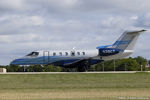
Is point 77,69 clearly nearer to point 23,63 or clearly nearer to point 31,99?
point 23,63

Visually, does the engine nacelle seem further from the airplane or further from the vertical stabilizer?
the vertical stabilizer

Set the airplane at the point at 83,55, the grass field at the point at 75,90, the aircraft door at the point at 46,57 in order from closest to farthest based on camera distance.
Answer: the grass field at the point at 75,90 → the airplane at the point at 83,55 → the aircraft door at the point at 46,57

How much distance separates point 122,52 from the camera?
185 feet

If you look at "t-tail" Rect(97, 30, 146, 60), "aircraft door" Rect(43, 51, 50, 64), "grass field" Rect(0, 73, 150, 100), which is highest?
"t-tail" Rect(97, 30, 146, 60)

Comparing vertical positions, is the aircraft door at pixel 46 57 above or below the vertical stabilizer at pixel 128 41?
below

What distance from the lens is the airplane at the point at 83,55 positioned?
55.4 m

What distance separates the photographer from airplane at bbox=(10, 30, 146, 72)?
55406mm

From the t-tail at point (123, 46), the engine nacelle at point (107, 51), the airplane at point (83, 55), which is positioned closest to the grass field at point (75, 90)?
the engine nacelle at point (107, 51)

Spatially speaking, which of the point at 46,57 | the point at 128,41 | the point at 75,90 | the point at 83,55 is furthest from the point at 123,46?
the point at 75,90

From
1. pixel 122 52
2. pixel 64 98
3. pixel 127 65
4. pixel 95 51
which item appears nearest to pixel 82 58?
pixel 95 51

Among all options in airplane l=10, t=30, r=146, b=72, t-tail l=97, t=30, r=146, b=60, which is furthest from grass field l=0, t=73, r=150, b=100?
t-tail l=97, t=30, r=146, b=60

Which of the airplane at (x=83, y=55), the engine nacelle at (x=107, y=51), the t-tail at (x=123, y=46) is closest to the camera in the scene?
the engine nacelle at (x=107, y=51)

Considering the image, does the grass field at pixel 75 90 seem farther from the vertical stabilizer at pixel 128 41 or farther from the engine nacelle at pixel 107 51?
the vertical stabilizer at pixel 128 41

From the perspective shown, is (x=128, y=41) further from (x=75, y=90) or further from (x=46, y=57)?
(x=75, y=90)
